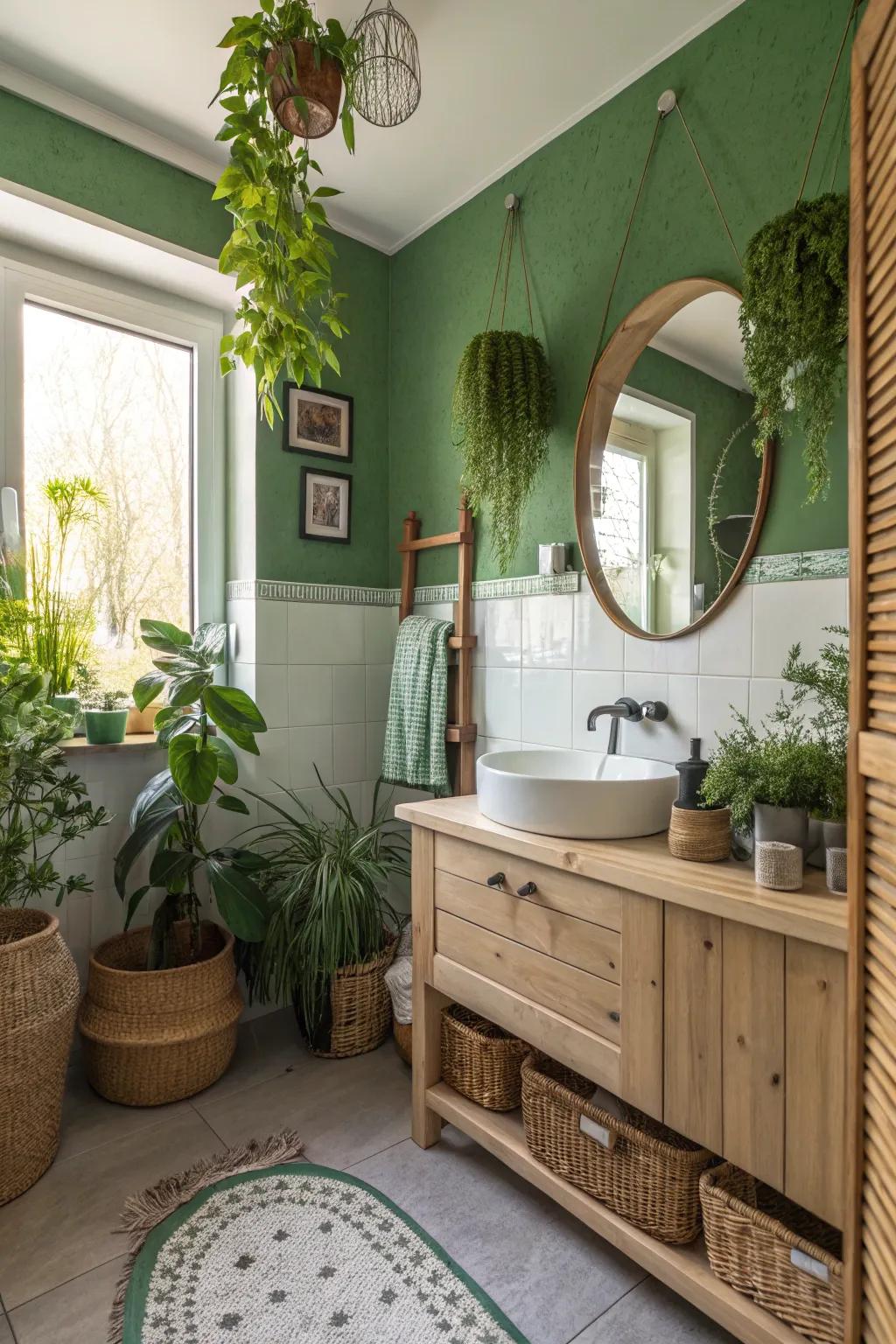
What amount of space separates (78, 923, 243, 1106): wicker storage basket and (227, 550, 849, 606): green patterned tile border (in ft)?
3.68

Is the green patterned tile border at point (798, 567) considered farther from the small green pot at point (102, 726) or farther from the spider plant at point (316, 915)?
the small green pot at point (102, 726)

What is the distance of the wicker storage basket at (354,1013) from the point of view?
7.14ft

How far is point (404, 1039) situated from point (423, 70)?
2542 millimetres

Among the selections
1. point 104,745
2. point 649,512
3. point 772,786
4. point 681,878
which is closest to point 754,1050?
point 681,878

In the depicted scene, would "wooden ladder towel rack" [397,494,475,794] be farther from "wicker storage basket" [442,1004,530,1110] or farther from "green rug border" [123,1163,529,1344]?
"green rug border" [123,1163,529,1344]

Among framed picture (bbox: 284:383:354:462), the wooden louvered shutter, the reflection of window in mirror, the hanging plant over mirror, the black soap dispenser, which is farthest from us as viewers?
framed picture (bbox: 284:383:354:462)

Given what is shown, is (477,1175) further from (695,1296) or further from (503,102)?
(503,102)

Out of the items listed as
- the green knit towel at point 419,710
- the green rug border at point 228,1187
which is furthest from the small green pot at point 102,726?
the green rug border at point 228,1187

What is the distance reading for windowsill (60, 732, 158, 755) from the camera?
2077 mm

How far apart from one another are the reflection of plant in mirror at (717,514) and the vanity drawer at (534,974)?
86 centimetres

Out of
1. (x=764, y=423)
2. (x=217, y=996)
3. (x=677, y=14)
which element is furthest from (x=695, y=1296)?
(x=677, y=14)

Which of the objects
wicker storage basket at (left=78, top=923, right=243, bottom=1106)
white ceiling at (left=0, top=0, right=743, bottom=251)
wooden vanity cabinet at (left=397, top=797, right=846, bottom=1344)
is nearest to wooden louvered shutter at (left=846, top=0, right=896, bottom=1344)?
wooden vanity cabinet at (left=397, top=797, right=846, bottom=1344)

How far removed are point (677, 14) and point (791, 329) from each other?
929 mm

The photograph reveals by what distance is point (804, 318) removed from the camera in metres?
1.34
